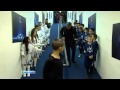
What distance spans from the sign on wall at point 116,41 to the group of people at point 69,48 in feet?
2.47

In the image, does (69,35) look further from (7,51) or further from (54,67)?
(54,67)

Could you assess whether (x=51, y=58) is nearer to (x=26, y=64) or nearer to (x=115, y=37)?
(x=115, y=37)

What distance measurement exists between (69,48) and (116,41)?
2138mm

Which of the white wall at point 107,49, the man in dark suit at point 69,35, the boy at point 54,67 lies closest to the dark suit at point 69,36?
the man in dark suit at point 69,35

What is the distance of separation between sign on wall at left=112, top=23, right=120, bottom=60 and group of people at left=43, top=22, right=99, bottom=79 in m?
0.75

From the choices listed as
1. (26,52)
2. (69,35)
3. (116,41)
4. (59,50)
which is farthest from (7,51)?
(69,35)

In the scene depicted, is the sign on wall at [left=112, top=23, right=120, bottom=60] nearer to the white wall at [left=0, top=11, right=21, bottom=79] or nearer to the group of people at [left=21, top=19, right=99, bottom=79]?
the group of people at [left=21, top=19, right=99, bottom=79]

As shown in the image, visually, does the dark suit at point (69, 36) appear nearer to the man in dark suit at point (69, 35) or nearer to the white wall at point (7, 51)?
the man in dark suit at point (69, 35)

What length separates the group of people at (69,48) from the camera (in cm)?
255

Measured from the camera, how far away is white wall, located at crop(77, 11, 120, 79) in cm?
376

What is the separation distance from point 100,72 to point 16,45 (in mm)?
1929

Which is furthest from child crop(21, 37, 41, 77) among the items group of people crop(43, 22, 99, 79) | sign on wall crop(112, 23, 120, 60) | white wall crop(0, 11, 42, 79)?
sign on wall crop(112, 23, 120, 60)
